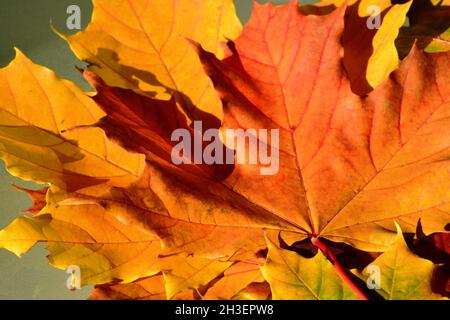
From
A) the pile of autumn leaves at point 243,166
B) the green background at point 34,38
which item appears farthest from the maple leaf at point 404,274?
the green background at point 34,38

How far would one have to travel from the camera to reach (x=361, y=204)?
0.23 m

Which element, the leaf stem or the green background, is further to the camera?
the green background

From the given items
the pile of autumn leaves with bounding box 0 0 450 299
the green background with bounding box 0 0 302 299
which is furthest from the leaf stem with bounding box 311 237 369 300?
the green background with bounding box 0 0 302 299

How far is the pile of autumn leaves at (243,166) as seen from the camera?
0.71 ft

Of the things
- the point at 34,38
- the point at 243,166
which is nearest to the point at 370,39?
the point at 243,166

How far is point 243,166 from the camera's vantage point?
0.75 feet

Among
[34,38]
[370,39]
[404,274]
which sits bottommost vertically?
[404,274]

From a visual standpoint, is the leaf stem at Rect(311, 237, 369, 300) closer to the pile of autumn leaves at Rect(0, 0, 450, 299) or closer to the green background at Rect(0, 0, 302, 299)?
the pile of autumn leaves at Rect(0, 0, 450, 299)

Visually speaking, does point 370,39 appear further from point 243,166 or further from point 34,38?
point 34,38

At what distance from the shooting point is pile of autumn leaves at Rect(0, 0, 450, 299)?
0.22 m

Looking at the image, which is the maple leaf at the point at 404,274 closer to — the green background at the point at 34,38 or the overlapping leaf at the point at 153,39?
the overlapping leaf at the point at 153,39

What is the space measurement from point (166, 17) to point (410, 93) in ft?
0.40
